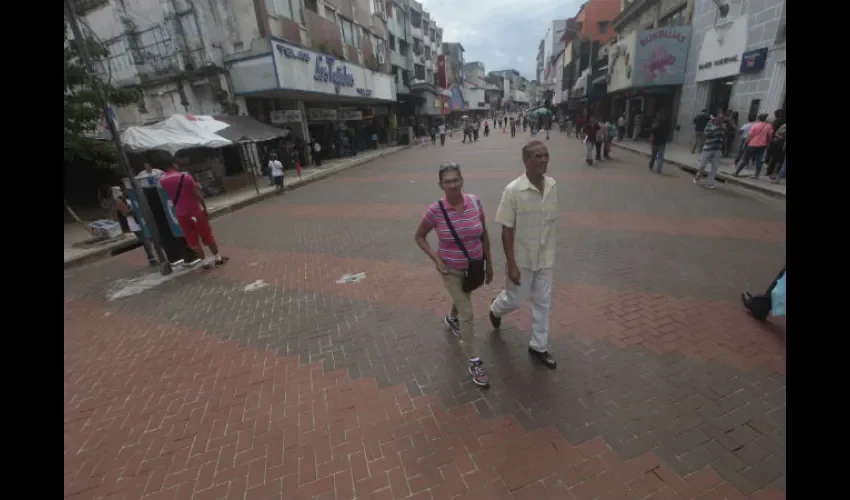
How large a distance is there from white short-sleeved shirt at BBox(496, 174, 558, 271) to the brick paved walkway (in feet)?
3.62

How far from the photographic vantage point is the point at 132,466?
106 inches

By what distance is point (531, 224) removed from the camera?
9.58 feet

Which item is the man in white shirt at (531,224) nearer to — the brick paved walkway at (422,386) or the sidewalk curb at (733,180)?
the brick paved walkway at (422,386)

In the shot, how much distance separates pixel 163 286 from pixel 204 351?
271cm

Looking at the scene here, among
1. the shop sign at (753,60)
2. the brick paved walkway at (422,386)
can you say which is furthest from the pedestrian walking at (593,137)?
the brick paved walkway at (422,386)

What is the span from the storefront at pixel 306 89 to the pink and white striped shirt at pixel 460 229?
15655 millimetres

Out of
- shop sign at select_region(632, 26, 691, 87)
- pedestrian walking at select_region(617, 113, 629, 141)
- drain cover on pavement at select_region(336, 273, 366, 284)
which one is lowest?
drain cover on pavement at select_region(336, 273, 366, 284)

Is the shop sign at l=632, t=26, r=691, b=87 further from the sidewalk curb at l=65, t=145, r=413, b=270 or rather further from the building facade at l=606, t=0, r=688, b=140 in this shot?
the sidewalk curb at l=65, t=145, r=413, b=270

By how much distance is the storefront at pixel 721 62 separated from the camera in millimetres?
13375

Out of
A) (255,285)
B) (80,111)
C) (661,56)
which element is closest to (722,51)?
(661,56)

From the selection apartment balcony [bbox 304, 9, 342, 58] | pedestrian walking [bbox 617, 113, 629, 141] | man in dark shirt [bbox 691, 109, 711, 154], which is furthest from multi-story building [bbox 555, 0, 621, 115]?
apartment balcony [bbox 304, 9, 342, 58]

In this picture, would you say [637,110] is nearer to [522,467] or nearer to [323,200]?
[323,200]

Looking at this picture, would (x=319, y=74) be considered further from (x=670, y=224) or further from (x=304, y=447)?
(x=304, y=447)

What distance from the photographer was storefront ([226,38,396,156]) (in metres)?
15.8
